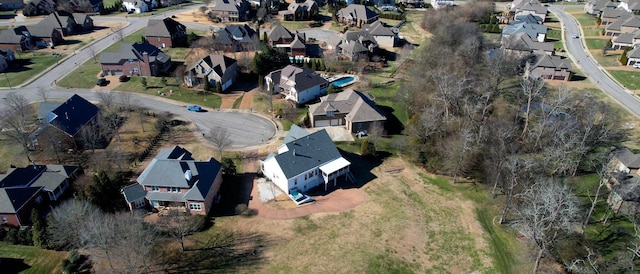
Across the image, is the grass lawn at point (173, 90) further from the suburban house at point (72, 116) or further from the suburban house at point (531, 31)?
the suburban house at point (531, 31)

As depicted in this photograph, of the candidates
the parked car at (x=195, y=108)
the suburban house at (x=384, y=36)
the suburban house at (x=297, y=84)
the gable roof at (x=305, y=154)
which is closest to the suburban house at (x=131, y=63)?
the parked car at (x=195, y=108)

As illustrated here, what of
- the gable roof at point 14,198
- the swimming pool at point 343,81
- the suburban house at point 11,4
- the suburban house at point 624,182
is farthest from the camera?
the suburban house at point 11,4

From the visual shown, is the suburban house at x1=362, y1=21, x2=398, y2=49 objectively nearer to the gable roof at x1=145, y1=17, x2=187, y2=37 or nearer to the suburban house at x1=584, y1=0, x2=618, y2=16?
the gable roof at x1=145, y1=17, x2=187, y2=37

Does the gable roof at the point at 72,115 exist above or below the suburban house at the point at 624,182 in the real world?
above

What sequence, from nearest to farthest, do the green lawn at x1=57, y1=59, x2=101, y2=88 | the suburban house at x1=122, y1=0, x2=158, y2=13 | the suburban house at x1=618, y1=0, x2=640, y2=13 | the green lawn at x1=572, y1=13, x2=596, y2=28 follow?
the green lawn at x1=57, y1=59, x2=101, y2=88 → the green lawn at x1=572, y1=13, x2=596, y2=28 → the suburban house at x1=618, y1=0, x2=640, y2=13 → the suburban house at x1=122, y1=0, x2=158, y2=13

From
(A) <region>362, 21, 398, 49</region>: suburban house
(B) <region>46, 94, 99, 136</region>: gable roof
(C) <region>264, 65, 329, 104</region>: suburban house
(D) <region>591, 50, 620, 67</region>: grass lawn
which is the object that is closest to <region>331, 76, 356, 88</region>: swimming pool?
(C) <region>264, 65, 329, 104</region>: suburban house

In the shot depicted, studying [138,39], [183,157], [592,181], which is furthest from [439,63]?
[138,39]

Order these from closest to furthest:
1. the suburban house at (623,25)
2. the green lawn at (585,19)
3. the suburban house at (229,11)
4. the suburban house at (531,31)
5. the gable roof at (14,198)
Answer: the gable roof at (14,198) → the suburban house at (531,31) → the suburban house at (623,25) → the suburban house at (229,11) → the green lawn at (585,19)
